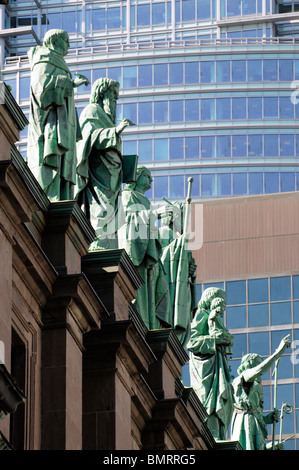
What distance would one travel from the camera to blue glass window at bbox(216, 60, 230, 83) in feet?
319

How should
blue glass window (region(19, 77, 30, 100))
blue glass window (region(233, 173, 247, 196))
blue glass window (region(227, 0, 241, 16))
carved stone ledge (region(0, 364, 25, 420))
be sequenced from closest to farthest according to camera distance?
1. carved stone ledge (region(0, 364, 25, 420))
2. blue glass window (region(19, 77, 30, 100))
3. blue glass window (region(233, 173, 247, 196))
4. blue glass window (region(227, 0, 241, 16))

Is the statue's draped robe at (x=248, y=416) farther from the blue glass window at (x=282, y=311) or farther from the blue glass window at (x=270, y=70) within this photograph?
the blue glass window at (x=270, y=70)

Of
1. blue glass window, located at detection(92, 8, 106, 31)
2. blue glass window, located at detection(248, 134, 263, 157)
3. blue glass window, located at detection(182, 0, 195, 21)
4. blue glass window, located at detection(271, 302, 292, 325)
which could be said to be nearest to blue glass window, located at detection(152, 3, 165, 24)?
blue glass window, located at detection(182, 0, 195, 21)

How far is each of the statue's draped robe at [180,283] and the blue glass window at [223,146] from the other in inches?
2263

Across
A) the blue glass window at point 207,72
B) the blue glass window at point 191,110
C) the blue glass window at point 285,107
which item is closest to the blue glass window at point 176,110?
the blue glass window at point 191,110

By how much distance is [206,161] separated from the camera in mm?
95125

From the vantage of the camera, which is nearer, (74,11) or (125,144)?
(125,144)

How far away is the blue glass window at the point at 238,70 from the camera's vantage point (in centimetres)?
9731

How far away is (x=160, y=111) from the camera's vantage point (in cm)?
9650

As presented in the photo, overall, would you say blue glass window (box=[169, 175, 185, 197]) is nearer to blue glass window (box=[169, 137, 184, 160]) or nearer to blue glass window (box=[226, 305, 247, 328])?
blue glass window (box=[169, 137, 184, 160])

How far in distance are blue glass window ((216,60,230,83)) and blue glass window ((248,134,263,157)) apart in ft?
11.6
